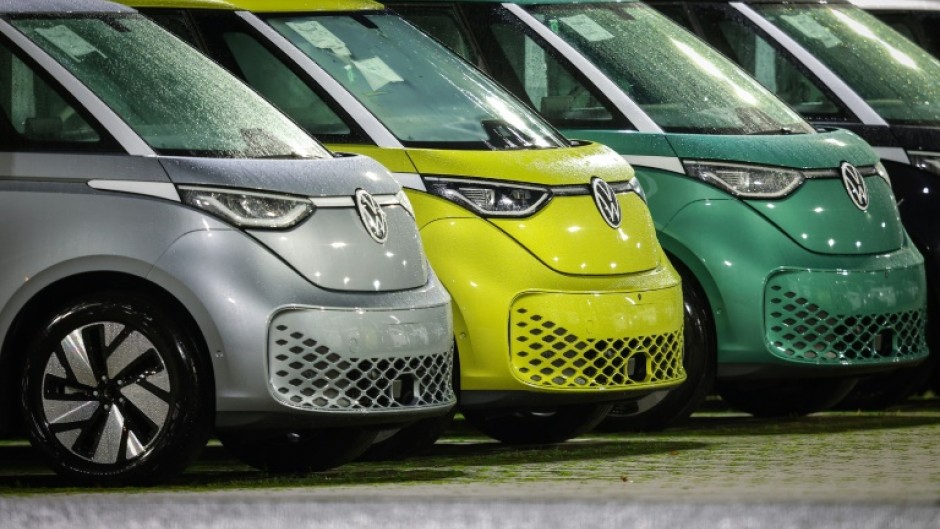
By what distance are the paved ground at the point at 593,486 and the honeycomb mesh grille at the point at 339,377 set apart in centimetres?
29

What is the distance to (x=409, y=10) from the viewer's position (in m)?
12.3

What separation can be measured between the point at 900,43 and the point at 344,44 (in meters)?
3.93

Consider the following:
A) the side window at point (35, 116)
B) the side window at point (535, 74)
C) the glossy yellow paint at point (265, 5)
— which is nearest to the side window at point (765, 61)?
the side window at point (535, 74)

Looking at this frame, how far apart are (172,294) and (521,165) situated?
1854 mm

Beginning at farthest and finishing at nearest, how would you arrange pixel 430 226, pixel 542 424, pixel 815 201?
pixel 815 201 < pixel 542 424 < pixel 430 226

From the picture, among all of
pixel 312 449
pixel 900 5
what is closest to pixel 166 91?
pixel 312 449

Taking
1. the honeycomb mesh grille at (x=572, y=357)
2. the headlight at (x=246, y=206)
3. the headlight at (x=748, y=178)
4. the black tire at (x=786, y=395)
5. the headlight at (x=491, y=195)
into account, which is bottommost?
the black tire at (x=786, y=395)

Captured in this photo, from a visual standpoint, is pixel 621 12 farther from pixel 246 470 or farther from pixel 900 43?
pixel 246 470

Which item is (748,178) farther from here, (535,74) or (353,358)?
(353,358)

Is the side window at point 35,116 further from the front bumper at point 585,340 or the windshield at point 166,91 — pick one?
the front bumper at point 585,340

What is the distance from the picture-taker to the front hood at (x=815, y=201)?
37.3ft

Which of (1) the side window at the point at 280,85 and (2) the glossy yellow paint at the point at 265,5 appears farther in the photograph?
(2) the glossy yellow paint at the point at 265,5

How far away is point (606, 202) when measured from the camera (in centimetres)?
1036

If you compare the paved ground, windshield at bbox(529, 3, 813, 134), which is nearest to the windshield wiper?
windshield at bbox(529, 3, 813, 134)
